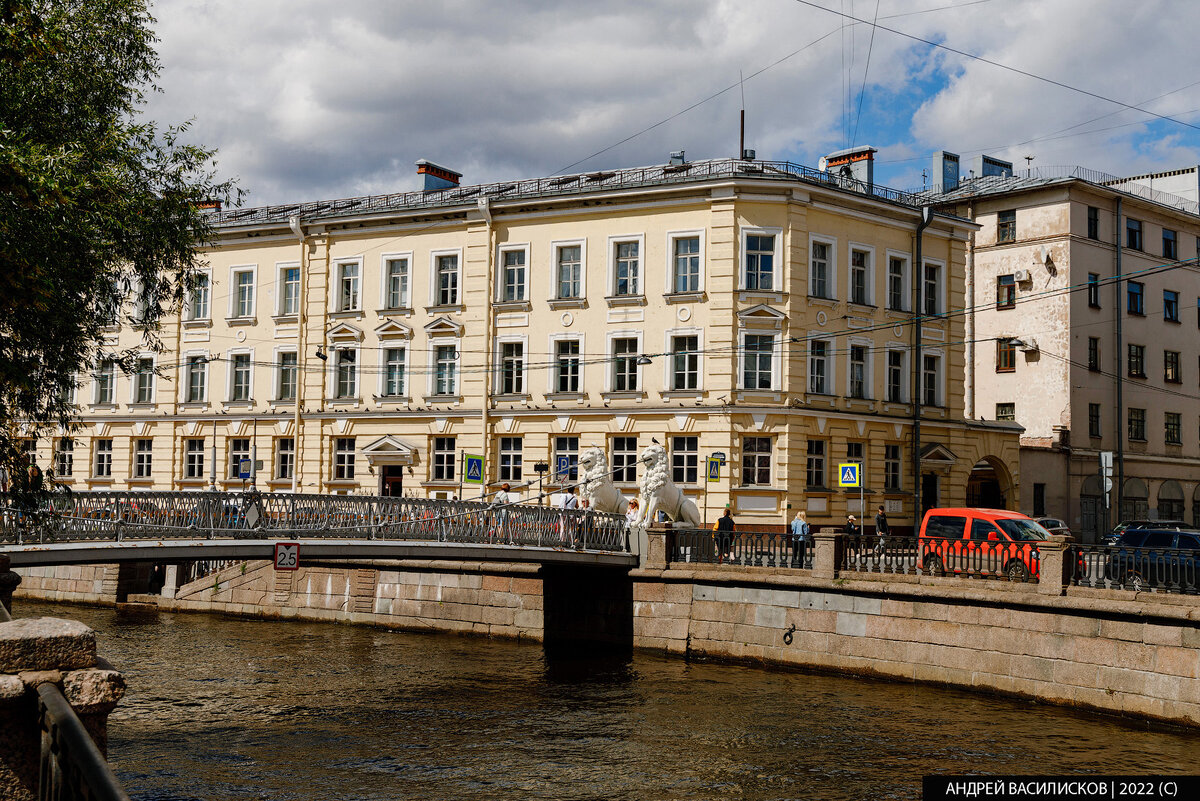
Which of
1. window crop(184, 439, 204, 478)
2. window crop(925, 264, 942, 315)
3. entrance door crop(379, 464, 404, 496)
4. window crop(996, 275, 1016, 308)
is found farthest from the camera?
window crop(996, 275, 1016, 308)

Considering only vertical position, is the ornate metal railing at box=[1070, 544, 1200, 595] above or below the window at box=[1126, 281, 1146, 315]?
below

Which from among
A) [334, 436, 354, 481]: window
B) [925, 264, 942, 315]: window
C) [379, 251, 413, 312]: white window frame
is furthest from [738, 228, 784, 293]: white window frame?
[334, 436, 354, 481]: window

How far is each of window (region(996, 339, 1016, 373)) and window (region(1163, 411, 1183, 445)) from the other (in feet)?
26.2

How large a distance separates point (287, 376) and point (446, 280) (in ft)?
22.8

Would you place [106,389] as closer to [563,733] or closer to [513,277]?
[513,277]

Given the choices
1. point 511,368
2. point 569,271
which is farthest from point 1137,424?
point 511,368

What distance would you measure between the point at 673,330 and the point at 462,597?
34.7 feet

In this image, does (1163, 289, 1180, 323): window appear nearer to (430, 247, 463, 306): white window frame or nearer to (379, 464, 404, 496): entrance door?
(430, 247, 463, 306): white window frame

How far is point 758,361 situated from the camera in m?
33.1

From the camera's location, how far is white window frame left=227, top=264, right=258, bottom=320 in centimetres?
4041

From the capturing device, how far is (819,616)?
72.4 feet

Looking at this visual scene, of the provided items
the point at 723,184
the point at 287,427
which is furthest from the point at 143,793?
the point at 287,427

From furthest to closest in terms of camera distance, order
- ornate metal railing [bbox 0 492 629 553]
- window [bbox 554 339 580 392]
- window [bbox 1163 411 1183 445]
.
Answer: window [bbox 1163 411 1183 445]
window [bbox 554 339 580 392]
ornate metal railing [bbox 0 492 629 553]

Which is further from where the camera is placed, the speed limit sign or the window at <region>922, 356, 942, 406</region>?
the window at <region>922, 356, 942, 406</region>
